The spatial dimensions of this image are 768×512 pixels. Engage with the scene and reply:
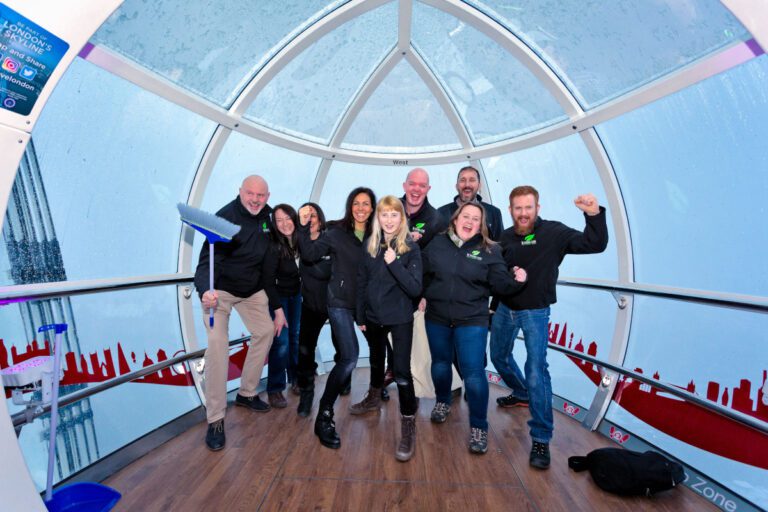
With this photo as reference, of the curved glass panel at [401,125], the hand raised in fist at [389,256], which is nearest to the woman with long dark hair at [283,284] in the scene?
the hand raised in fist at [389,256]

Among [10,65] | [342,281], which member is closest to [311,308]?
[342,281]

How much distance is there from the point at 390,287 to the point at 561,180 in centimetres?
802

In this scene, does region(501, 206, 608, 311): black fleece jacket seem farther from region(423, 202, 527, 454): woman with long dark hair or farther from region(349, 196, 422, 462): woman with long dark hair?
region(349, 196, 422, 462): woman with long dark hair

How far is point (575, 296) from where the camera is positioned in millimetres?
7891

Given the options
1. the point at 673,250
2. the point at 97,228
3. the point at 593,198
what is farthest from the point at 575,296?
the point at 97,228

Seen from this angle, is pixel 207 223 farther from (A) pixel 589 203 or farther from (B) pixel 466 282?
(A) pixel 589 203

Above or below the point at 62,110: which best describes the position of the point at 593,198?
below

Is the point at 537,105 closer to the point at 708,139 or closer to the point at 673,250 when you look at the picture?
the point at 708,139

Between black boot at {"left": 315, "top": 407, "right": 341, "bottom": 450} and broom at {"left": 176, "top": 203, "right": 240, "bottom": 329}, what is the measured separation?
135cm

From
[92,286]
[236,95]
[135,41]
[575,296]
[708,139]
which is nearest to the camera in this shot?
[92,286]

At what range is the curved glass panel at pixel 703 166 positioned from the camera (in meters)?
5.90

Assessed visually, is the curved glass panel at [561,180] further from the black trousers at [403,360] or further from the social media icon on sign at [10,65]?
the social media icon on sign at [10,65]

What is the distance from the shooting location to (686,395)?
2.60 meters

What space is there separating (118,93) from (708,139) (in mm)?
9801
